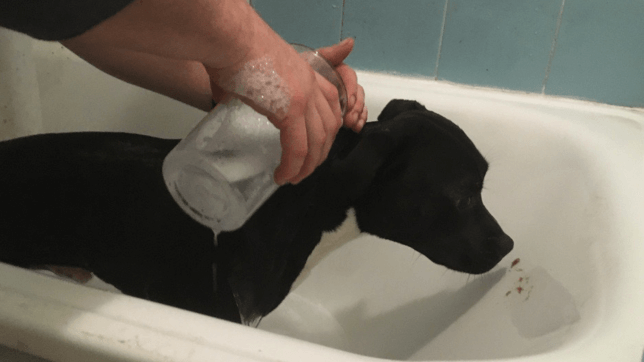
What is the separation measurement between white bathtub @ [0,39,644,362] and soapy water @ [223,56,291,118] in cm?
21

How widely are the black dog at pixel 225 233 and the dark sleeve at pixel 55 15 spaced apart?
0.38 meters

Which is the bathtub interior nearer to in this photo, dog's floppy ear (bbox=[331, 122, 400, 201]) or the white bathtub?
the white bathtub

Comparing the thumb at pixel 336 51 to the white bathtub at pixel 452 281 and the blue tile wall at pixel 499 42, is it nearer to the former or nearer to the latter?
the white bathtub at pixel 452 281

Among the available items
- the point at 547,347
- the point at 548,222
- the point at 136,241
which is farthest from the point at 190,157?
the point at 548,222

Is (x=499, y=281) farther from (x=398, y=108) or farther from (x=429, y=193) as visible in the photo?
(x=398, y=108)

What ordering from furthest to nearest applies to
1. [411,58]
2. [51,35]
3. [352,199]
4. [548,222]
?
[411,58], [548,222], [352,199], [51,35]

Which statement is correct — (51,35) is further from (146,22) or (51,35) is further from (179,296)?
(179,296)

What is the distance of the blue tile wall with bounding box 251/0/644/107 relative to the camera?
1.04m

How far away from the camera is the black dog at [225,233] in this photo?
2.30 ft

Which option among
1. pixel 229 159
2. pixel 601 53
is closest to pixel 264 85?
pixel 229 159

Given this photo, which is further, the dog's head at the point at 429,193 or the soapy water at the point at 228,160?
the dog's head at the point at 429,193

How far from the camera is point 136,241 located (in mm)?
719

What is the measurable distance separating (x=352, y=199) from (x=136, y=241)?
1.09 ft

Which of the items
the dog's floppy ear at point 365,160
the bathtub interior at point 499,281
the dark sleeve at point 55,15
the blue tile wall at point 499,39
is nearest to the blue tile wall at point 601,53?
the blue tile wall at point 499,39
